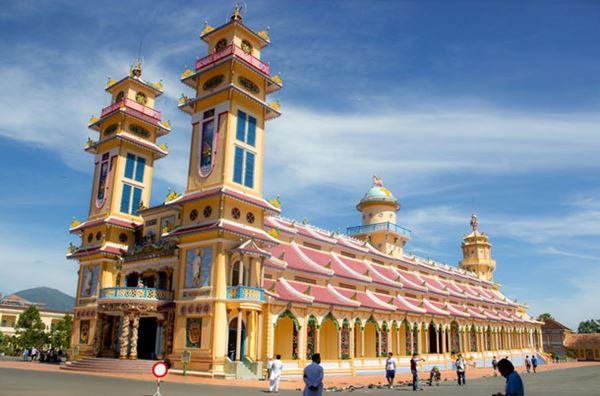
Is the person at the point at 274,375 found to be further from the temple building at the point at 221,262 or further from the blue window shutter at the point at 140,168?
the blue window shutter at the point at 140,168

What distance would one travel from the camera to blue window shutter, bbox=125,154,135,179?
41.4 meters

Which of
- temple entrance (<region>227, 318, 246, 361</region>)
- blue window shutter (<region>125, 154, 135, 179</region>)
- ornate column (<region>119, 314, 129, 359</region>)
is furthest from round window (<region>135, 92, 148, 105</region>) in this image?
temple entrance (<region>227, 318, 246, 361</region>)

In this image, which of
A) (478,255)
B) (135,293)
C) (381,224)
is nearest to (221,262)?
(135,293)

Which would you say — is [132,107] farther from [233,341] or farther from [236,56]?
[233,341]

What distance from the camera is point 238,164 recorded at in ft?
107

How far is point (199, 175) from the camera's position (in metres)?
33.3

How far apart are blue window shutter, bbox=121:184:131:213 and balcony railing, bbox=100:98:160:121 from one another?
664 cm

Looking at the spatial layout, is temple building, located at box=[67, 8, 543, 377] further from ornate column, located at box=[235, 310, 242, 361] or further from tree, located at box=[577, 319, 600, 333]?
tree, located at box=[577, 319, 600, 333]

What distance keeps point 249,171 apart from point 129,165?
13645 mm

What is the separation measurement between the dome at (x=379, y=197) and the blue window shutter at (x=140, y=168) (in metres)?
26.4

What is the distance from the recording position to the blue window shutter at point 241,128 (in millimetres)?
33169

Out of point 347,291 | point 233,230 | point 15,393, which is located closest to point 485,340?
point 347,291

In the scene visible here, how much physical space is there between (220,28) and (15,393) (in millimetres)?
27483

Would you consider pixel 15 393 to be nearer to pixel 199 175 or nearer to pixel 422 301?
pixel 199 175
